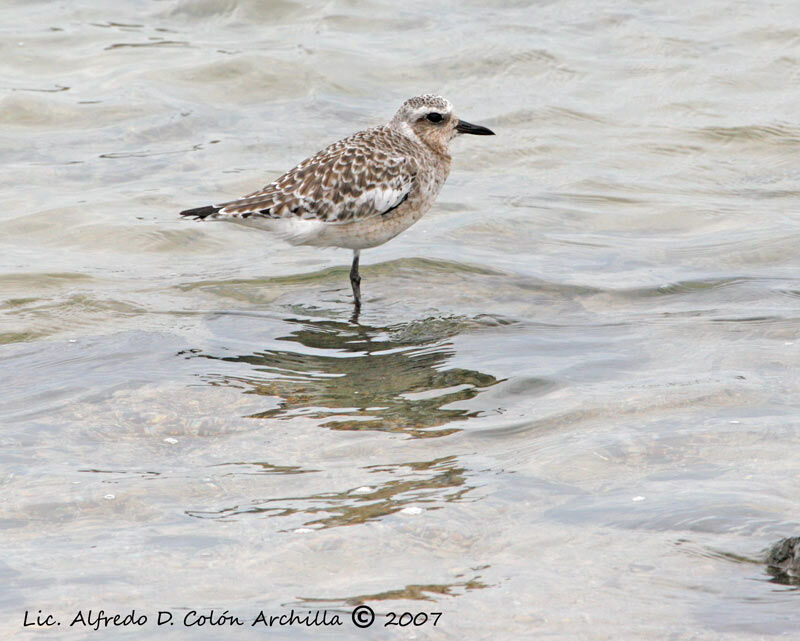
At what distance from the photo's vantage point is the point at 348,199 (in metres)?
9.84

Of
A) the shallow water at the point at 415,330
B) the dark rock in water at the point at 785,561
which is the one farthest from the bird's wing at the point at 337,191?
the dark rock in water at the point at 785,561

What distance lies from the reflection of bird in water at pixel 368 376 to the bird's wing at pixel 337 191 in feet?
2.92

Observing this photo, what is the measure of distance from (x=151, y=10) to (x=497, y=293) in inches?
382

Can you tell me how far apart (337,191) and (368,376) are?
6.77ft

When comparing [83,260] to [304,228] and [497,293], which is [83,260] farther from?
[497,293]

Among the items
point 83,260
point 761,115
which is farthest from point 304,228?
point 761,115

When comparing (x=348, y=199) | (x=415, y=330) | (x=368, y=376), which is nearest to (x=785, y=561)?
(x=368, y=376)

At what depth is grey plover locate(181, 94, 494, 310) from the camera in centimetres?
974

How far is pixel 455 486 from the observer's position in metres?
6.49

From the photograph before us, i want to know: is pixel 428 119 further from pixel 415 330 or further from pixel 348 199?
pixel 415 330

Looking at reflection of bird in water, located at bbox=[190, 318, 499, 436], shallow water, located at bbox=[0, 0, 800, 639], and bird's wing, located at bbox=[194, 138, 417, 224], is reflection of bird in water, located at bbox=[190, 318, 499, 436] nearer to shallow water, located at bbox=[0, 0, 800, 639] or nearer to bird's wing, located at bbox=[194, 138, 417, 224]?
shallow water, located at bbox=[0, 0, 800, 639]

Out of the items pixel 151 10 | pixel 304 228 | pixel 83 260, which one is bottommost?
pixel 83 260

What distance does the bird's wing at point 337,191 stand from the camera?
973cm

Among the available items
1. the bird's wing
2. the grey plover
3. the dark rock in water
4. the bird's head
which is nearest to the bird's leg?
the grey plover
